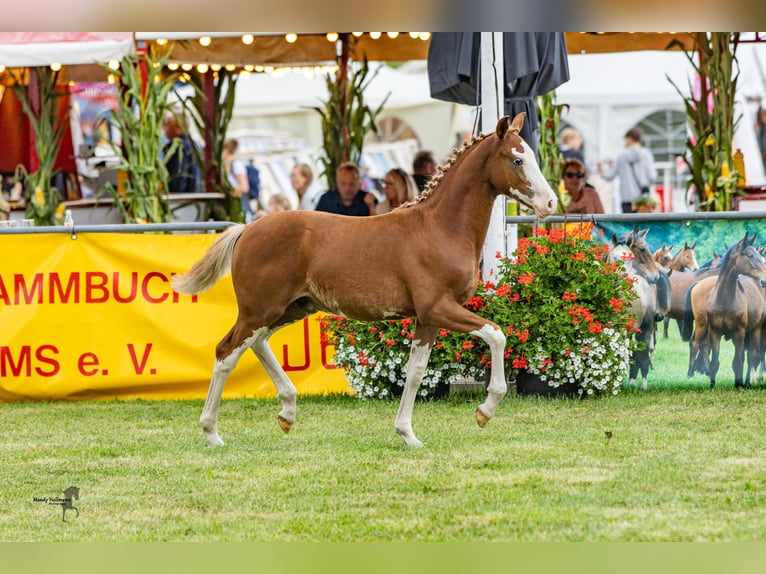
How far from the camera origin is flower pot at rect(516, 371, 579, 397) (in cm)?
874

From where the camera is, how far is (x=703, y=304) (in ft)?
30.0

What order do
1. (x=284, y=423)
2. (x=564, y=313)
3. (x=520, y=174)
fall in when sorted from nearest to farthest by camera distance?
(x=520, y=174), (x=284, y=423), (x=564, y=313)

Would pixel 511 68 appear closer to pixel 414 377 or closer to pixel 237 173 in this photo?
pixel 414 377

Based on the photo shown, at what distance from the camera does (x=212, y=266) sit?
23.9ft

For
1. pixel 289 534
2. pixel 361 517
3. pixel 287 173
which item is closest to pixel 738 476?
pixel 361 517

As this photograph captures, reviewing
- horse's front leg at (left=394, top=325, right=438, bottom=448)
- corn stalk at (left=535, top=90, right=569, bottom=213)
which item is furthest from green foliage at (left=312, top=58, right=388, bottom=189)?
horse's front leg at (left=394, top=325, right=438, bottom=448)

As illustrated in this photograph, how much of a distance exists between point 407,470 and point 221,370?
1573 millimetres

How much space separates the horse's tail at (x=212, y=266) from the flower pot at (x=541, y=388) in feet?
8.95

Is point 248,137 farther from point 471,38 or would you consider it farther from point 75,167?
point 471,38

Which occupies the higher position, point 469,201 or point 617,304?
point 469,201

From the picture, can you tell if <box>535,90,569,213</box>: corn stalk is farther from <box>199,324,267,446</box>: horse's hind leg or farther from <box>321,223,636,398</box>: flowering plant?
<box>199,324,267,446</box>: horse's hind leg

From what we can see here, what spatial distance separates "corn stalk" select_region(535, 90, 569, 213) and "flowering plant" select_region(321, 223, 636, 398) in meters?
3.95

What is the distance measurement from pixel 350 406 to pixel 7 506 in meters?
3.63

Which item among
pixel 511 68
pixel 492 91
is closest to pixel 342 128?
pixel 511 68
